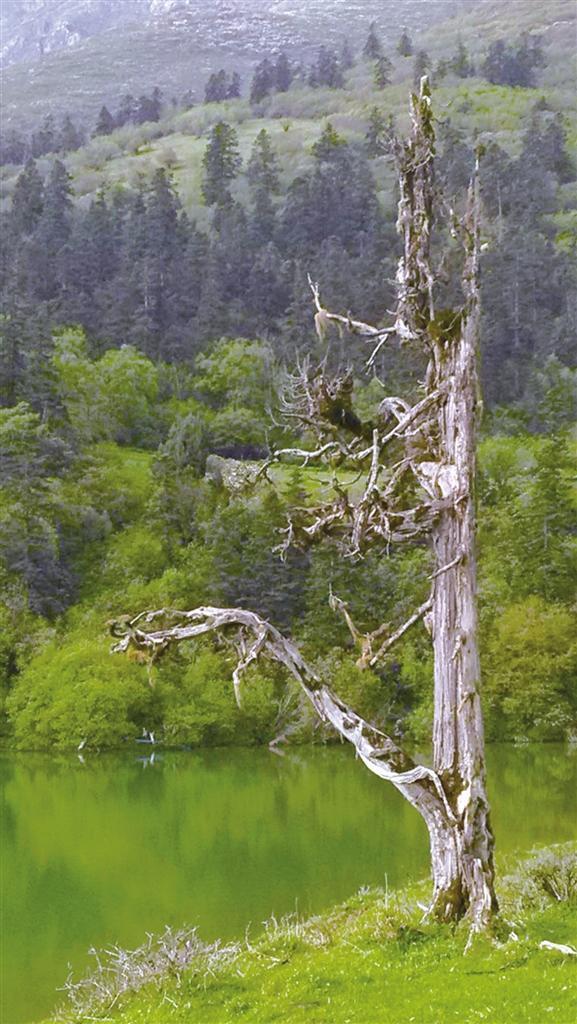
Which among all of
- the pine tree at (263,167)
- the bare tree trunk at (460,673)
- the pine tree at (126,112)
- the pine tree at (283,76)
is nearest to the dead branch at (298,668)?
the bare tree trunk at (460,673)

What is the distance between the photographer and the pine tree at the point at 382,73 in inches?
5999

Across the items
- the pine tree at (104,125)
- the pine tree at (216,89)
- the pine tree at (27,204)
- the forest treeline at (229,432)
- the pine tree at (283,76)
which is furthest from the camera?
the pine tree at (216,89)

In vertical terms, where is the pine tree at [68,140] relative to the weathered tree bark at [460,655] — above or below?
above

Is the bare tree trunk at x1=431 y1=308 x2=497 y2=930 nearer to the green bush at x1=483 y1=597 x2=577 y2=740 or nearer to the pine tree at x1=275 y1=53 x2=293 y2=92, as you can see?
the green bush at x1=483 y1=597 x2=577 y2=740

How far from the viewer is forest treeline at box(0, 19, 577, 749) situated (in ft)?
182

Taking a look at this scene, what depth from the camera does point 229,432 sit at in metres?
82.8

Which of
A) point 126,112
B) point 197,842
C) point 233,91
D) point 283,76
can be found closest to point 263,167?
point 283,76

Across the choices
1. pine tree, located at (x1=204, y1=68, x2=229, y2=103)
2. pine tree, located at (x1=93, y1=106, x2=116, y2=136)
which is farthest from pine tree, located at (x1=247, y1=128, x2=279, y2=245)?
pine tree, located at (x1=204, y1=68, x2=229, y2=103)

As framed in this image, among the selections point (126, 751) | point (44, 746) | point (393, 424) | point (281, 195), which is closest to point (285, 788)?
point (126, 751)

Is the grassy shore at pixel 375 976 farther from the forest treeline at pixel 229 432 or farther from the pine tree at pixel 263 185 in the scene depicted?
the pine tree at pixel 263 185

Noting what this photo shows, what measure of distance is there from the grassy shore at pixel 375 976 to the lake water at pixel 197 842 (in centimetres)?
439

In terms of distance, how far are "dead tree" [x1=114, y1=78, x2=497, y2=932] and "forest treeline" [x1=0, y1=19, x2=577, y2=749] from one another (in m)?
1.48

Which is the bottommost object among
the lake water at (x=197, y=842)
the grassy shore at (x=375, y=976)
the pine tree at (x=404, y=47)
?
the lake water at (x=197, y=842)

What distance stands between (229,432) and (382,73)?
93.4 m
